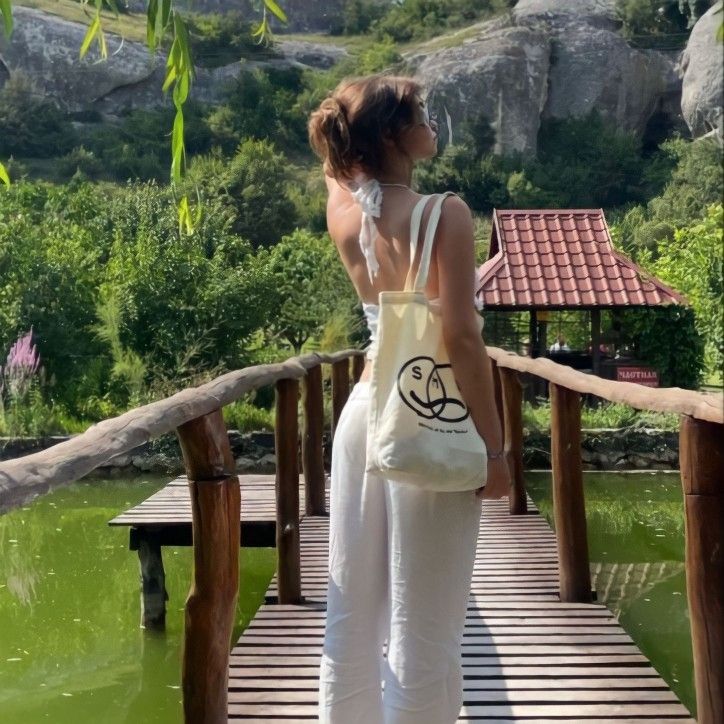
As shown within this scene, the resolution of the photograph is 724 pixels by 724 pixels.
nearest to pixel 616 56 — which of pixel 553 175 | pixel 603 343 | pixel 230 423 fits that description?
pixel 553 175

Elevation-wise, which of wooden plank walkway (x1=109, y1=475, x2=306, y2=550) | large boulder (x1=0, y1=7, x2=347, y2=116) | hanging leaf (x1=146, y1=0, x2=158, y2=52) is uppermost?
large boulder (x1=0, y1=7, x2=347, y2=116)

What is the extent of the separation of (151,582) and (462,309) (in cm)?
358

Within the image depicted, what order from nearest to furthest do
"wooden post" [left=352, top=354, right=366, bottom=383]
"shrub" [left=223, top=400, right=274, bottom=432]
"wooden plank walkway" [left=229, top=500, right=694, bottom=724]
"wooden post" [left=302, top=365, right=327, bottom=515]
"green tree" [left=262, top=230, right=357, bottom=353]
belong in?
"wooden plank walkway" [left=229, top=500, right=694, bottom=724], "wooden post" [left=302, top=365, right=327, bottom=515], "wooden post" [left=352, top=354, right=366, bottom=383], "shrub" [left=223, top=400, right=274, bottom=432], "green tree" [left=262, top=230, right=357, bottom=353]

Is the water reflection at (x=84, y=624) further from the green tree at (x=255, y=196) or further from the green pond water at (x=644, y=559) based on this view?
the green tree at (x=255, y=196)

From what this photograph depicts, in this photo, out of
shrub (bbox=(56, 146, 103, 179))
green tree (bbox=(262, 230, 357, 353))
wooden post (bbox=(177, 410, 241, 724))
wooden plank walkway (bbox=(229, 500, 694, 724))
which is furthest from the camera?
shrub (bbox=(56, 146, 103, 179))

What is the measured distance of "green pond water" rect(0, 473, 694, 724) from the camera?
4047 mm

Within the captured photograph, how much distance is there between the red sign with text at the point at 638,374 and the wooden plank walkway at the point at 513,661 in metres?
9.64

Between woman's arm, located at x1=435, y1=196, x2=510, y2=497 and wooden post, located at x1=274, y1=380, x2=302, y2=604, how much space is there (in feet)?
→ 6.88

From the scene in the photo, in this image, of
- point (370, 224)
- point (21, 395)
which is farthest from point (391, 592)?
point (21, 395)

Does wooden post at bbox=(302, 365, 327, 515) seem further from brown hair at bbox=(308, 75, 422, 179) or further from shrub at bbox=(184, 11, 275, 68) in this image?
shrub at bbox=(184, 11, 275, 68)

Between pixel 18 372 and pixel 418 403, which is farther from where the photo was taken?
pixel 18 372

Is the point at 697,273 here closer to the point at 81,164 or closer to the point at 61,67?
the point at 81,164

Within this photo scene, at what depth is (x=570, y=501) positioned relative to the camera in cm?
358

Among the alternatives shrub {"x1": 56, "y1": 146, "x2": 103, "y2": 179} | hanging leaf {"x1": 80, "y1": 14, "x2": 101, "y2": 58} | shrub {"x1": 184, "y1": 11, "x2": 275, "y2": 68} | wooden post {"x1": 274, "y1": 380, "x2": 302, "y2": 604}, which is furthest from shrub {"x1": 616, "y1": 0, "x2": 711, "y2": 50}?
hanging leaf {"x1": 80, "y1": 14, "x2": 101, "y2": 58}
